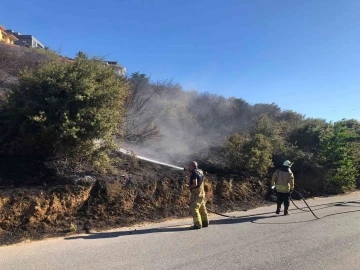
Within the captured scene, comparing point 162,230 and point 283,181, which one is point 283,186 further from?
point 162,230

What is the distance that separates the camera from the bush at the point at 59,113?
7625 millimetres

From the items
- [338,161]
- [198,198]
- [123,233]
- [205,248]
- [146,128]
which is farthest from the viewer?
[338,161]

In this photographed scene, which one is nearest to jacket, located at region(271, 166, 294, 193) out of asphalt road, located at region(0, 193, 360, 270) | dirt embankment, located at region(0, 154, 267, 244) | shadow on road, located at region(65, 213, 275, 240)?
shadow on road, located at region(65, 213, 275, 240)

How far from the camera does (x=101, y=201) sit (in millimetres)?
7789

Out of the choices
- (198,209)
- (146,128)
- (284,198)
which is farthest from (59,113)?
(284,198)

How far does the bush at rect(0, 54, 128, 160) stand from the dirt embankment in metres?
0.99

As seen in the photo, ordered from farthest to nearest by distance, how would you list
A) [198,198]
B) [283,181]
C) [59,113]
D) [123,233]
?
[283,181] → [198,198] → [59,113] → [123,233]

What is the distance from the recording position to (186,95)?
81.3ft

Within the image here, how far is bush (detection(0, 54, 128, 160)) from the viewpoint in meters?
7.62

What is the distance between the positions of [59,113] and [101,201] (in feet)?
7.55

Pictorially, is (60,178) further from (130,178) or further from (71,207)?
(130,178)

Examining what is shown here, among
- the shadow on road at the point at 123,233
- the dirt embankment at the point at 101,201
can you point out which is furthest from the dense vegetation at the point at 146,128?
the shadow on road at the point at 123,233

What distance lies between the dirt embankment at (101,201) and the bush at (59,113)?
0.99 m

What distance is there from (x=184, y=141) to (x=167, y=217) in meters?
7.22
